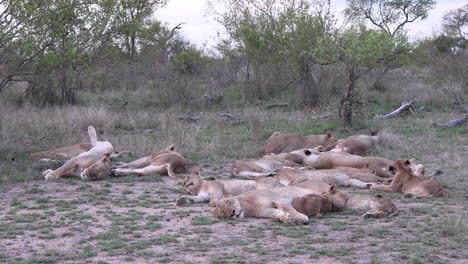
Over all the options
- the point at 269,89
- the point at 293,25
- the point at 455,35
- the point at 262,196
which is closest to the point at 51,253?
the point at 262,196

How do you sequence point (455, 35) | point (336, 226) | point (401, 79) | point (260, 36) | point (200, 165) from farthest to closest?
point (455, 35) < point (401, 79) < point (260, 36) < point (200, 165) < point (336, 226)

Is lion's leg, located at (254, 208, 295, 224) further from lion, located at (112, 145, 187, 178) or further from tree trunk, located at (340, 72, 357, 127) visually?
tree trunk, located at (340, 72, 357, 127)

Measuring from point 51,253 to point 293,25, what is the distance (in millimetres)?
13185

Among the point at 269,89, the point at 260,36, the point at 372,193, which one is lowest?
the point at 372,193

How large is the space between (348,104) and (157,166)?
18.5 ft

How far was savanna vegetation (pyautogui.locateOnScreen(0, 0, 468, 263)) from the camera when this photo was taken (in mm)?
5500

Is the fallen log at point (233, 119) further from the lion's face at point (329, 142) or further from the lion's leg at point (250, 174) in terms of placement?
the lion's leg at point (250, 174)

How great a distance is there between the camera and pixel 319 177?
8.59 metres

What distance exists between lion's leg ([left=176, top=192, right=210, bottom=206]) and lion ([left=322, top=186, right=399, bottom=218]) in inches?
61.2

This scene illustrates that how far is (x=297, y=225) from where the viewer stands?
6.14 meters

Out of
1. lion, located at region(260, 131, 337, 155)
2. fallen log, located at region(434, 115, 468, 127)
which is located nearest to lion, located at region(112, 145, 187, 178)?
lion, located at region(260, 131, 337, 155)

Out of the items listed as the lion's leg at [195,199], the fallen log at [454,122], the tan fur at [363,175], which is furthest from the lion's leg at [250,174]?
the fallen log at [454,122]

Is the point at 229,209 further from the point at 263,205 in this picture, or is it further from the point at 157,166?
the point at 157,166

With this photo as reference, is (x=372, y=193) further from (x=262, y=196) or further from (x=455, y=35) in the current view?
(x=455, y=35)
